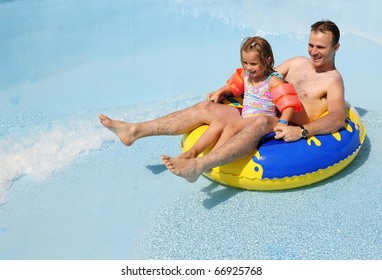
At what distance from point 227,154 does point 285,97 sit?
1.90 feet

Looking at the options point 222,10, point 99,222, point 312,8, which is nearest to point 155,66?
point 222,10

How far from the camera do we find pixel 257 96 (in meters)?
4.09

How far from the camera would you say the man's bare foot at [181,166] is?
3.69 m

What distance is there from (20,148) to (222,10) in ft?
12.8

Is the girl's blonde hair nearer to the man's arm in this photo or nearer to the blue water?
the man's arm

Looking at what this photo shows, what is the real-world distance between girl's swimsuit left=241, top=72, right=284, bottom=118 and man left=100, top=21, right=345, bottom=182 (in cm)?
10

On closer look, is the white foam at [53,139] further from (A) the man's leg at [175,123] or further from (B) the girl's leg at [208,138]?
(B) the girl's leg at [208,138]

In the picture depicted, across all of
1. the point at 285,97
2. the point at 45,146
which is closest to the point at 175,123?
the point at 285,97

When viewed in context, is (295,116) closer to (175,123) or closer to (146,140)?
(175,123)

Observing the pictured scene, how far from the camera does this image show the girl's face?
12.6 ft

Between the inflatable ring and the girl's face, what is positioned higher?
the girl's face

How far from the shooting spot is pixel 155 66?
261 inches

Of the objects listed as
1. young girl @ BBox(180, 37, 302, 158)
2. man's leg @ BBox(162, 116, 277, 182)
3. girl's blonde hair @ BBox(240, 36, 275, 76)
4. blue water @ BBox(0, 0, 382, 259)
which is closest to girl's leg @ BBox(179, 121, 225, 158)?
young girl @ BBox(180, 37, 302, 158)

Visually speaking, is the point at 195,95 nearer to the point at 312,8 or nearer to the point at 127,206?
the point at 127,206
